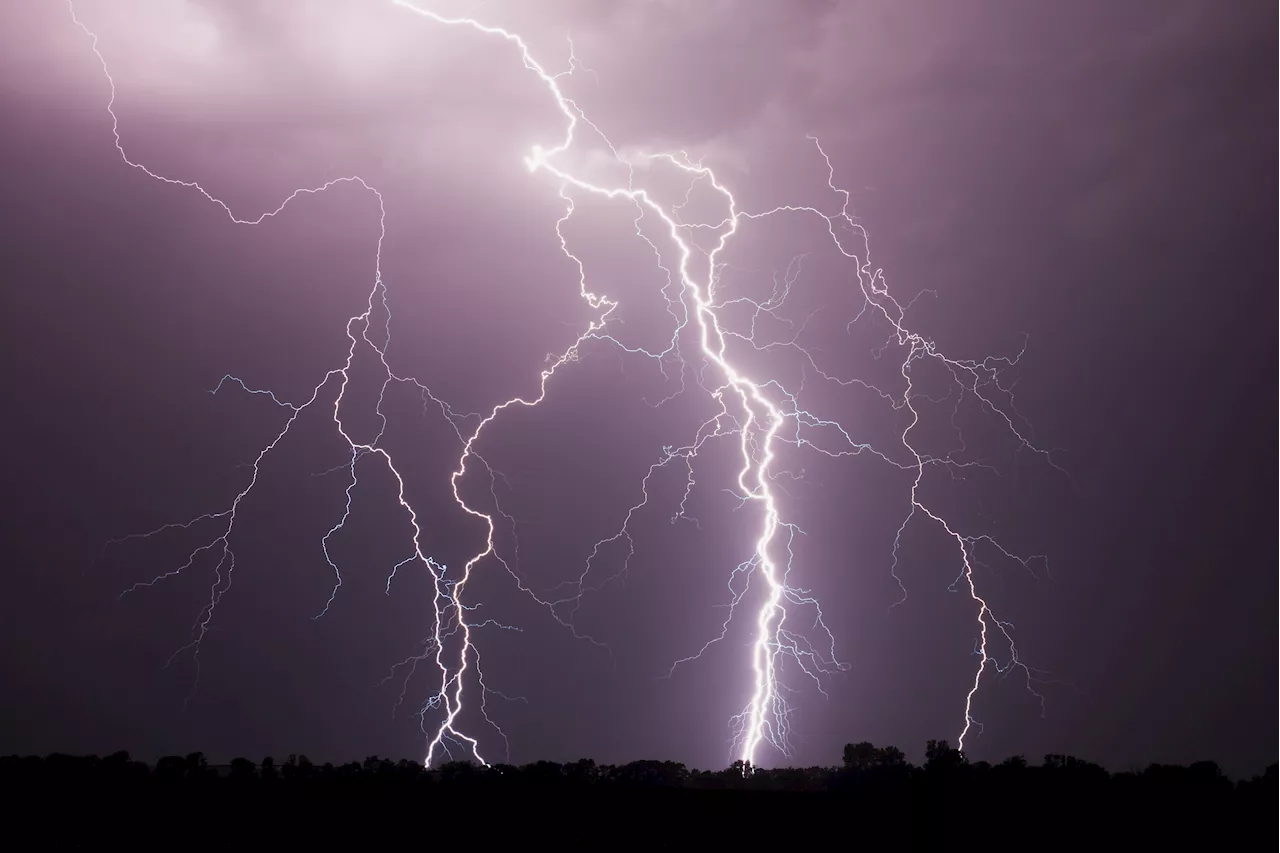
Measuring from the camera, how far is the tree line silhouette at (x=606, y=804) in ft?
29.7

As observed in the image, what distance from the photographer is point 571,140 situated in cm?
1207

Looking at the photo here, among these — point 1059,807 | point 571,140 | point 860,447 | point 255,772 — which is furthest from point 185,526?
point 1059,807

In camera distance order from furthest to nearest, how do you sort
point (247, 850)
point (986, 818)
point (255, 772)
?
point (255, 772)
point (986, 818)
point (247, 850)

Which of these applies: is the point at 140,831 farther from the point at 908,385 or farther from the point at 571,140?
the point at 908,385

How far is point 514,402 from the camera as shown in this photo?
1232cm

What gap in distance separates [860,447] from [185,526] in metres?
9.37

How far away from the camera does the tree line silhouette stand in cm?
905

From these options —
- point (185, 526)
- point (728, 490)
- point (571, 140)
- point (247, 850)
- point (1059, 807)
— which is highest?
point (571, 140)

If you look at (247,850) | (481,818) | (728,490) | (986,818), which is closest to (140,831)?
(247,850)

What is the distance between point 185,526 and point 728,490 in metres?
7.38

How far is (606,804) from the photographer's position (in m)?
10.2

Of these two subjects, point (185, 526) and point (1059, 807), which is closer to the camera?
point (1059, 807)

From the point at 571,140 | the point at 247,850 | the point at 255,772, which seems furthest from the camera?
the point at 571,140

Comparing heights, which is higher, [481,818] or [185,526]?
[185,526]
